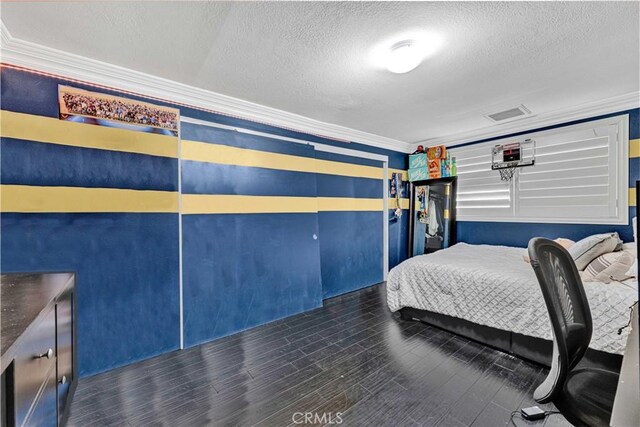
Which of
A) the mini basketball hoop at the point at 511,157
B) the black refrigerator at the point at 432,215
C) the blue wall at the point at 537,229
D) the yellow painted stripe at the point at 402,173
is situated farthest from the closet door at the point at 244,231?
the mini basketball hoop at the point at 511,157

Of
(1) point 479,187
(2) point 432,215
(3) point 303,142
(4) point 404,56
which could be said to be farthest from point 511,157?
(3) point 303,142

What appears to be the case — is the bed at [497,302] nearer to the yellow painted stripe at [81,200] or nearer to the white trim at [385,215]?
the white trim at [385,215]

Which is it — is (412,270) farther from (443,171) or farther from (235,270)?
(443,171)

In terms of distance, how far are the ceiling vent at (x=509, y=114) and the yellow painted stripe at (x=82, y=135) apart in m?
3.76

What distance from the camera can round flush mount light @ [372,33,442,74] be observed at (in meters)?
1.85

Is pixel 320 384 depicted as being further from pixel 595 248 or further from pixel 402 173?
pixel 402 173

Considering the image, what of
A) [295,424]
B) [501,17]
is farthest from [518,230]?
[295,424]

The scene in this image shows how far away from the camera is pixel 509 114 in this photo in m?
3.36

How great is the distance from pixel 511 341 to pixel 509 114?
106 inches

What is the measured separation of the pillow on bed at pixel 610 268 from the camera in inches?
77.2

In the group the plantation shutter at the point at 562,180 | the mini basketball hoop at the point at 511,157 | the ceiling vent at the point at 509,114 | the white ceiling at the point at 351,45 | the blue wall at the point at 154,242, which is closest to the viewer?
the white ceiling at the point at 351,45

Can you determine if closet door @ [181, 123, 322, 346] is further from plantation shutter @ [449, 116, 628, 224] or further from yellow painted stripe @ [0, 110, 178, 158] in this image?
Result: plantation shutter @ [449, 116, 628, 224]

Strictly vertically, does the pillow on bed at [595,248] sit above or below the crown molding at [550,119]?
below

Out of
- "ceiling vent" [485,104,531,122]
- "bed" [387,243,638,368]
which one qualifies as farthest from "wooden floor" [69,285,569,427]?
"ceiling vent" [485,104,531,122]
